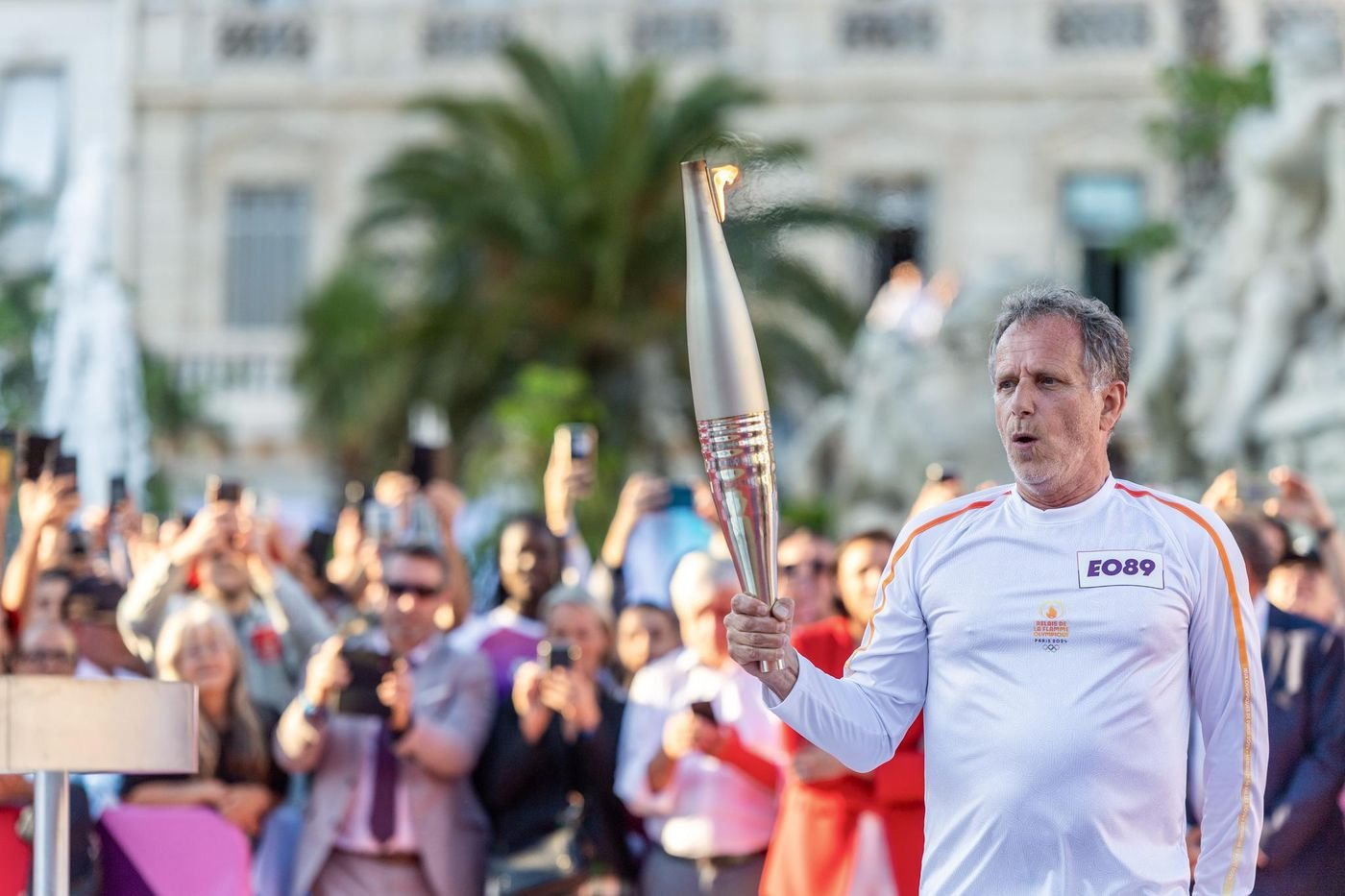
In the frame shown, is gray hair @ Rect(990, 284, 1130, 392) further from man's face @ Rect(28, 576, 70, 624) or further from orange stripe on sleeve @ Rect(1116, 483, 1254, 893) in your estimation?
man's face @ Rect(28, 576, 70, 624)

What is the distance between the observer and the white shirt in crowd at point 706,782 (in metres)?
7.19

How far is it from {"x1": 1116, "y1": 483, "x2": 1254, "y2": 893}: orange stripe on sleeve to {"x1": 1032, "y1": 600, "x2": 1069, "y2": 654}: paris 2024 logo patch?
0.31m

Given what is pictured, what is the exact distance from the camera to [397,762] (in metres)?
7.41

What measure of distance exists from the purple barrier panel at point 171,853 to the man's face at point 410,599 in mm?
867

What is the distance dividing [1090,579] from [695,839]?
340cm

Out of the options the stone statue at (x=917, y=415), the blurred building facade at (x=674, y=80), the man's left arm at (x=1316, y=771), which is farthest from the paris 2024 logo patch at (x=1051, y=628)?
the blurred building facade at (x=674, y=80)

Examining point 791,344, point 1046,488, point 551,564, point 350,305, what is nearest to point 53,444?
point 551,564

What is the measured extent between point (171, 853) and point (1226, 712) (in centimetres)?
383

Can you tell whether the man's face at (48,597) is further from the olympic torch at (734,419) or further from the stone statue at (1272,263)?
the stone statue at (1272,263)

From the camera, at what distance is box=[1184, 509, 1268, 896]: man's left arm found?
3.97 meters

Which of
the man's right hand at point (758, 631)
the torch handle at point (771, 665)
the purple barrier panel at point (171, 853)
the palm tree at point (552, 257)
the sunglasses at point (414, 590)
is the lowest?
the purple barrier panel at point (171, 853)

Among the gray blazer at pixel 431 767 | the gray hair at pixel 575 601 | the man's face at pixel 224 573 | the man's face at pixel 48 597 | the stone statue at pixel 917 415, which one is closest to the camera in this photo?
the gray blazer at pixel 431 767

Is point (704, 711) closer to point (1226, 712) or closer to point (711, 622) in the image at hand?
point (711, 622)

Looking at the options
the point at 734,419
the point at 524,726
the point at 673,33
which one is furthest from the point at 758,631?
the point at 673,33
